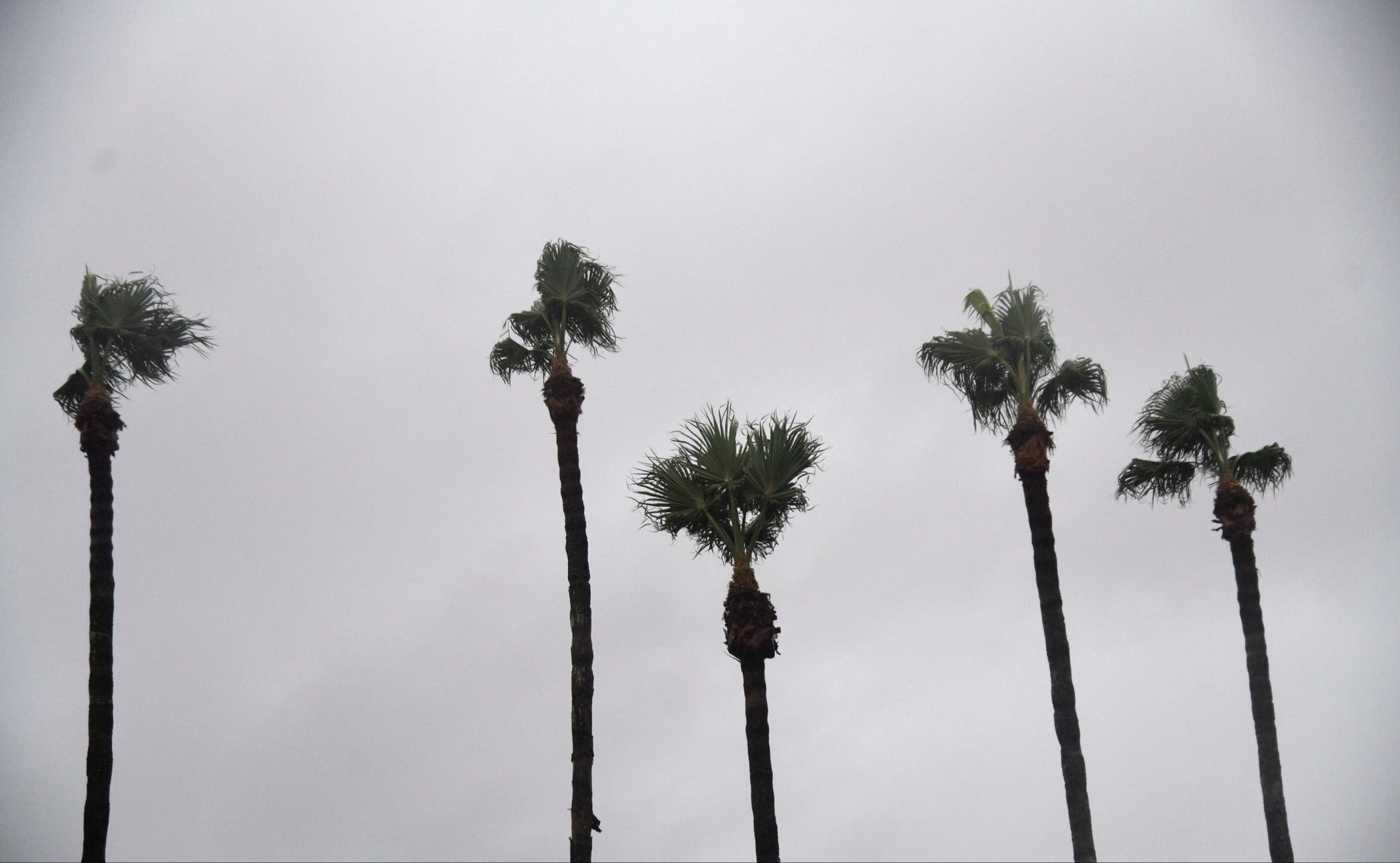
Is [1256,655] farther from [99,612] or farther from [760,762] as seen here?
[99,612]

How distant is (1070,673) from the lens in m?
21.6

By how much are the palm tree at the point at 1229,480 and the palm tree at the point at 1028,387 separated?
7.31 feet

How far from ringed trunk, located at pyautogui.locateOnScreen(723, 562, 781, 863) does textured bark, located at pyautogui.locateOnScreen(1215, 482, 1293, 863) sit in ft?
35.6

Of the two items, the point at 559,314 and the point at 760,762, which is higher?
the point at 559,314

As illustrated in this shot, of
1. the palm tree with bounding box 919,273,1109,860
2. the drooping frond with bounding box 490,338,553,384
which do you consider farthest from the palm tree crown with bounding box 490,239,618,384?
the palm tree with bounding box 919,273,1109,860

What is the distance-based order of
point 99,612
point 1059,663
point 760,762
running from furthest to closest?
point 99,612, point 1059,663, point 760,762

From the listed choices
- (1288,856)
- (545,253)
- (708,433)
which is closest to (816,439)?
(708,433)

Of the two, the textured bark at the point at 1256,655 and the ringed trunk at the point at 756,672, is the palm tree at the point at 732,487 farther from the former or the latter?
the textured bark at the point at 1256,655

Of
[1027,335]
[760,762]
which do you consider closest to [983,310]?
[1027,335]

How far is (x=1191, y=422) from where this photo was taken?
2547 cm

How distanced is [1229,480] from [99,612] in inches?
1007

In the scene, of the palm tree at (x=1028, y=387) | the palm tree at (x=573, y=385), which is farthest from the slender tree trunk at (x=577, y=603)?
the palm tree at (x=1028, y=387)

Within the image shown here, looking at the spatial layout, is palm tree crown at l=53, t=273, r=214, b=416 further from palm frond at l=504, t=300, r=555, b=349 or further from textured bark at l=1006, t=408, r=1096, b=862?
textured bark at l=1006, t=408, r=1096, b=862

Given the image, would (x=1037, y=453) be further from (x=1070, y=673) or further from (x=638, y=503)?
(x=638, y=503)
